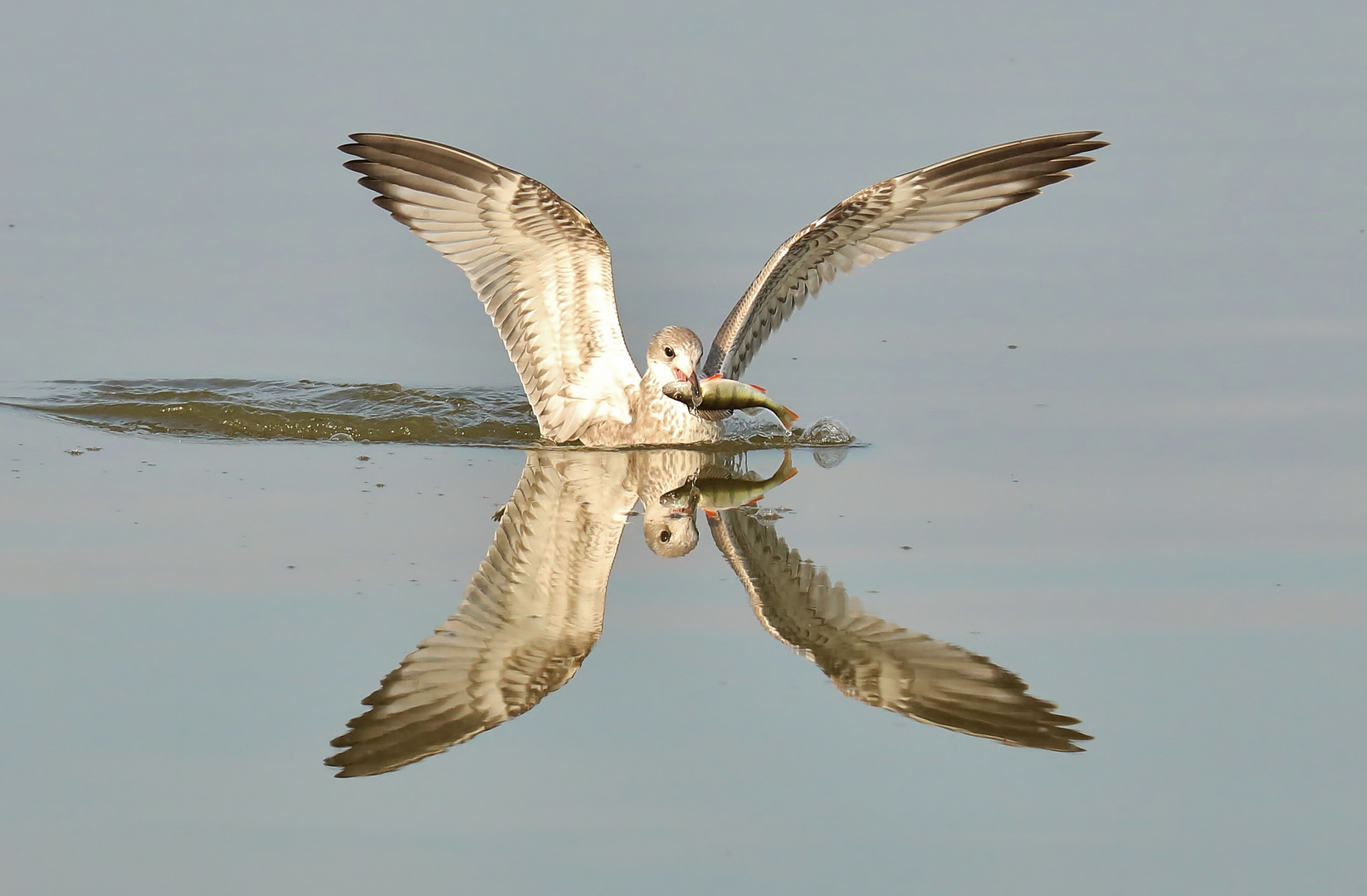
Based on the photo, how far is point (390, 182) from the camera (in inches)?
367

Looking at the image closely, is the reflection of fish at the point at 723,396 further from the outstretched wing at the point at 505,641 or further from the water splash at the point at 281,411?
the outstretched wing at the point at 505,641

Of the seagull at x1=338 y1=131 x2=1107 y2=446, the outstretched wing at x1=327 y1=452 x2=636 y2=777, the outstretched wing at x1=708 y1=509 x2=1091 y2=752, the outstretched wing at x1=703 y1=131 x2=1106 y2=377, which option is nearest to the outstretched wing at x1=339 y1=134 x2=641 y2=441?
the seagull at x1=338 y1=131 x2=1107 y2=446

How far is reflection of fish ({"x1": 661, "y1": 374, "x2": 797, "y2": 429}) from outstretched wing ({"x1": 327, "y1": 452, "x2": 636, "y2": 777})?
1550 millimetres

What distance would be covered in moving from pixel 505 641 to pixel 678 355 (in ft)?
12.6

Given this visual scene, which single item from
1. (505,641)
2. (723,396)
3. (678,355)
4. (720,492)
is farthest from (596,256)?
(505,641)

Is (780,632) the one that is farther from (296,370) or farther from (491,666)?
(296,370)

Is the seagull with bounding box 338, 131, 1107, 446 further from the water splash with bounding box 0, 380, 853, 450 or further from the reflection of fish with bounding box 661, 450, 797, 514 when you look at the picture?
the reflection of fish with bounding box 661, 450, 797, 514

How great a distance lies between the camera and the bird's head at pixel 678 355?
31.0ft

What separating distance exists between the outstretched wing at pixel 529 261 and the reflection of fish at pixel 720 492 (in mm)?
1334

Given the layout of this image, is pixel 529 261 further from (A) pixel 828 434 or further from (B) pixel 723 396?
(A) pixel 828 434

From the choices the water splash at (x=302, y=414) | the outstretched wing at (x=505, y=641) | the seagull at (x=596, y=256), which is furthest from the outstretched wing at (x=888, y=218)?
the outstretched wing at (x=505, y=641)

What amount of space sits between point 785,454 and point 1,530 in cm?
393

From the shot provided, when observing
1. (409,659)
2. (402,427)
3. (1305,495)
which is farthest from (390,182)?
(1305,495)

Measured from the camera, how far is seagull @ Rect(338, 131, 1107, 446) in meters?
9.19
